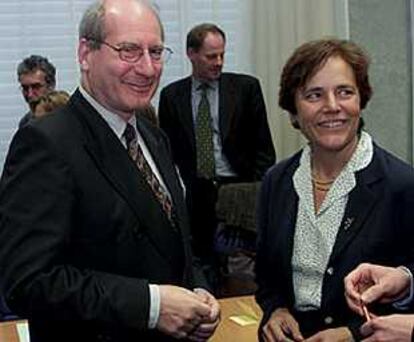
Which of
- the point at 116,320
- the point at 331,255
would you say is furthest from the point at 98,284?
the point at 331,255

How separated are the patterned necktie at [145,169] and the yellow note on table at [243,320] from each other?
107 centimetres

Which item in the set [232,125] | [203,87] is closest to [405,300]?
[232,125]

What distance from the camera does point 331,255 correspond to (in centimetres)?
212

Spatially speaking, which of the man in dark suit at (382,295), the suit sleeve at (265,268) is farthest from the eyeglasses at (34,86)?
the man in dark suit at (382,295)

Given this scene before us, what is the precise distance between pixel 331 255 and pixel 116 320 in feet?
2.20

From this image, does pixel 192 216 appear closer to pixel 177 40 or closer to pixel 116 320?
pixel 177 40

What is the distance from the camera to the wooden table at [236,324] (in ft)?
8.91

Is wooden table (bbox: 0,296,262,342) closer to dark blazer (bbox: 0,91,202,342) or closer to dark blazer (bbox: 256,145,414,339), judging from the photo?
dark blazer (bbox: 256,145,414,339)

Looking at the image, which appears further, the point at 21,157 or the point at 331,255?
the point at 331,255

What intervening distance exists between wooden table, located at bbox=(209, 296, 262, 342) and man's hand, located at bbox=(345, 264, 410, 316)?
0.76 m

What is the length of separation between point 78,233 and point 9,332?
1302 mm

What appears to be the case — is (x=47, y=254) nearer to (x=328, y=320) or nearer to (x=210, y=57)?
(x=328, y=320)

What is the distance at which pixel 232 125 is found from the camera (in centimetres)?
504

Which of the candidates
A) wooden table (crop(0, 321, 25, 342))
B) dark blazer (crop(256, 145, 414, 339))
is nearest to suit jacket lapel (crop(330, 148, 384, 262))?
dark blazer (crop(256, 145, 414, 339))
